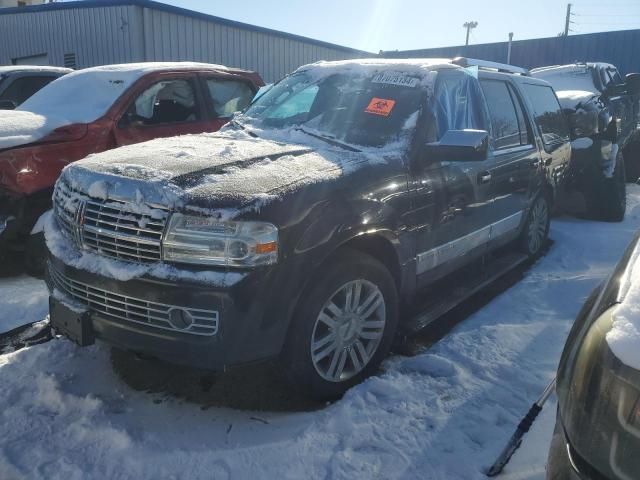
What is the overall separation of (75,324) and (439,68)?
2.86 meters

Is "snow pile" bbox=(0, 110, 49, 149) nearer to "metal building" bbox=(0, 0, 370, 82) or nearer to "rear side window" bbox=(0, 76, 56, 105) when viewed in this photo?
"rear side window" bbox=(0, 76, 56, 105)

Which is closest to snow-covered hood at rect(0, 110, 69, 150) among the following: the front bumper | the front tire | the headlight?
the front bumper

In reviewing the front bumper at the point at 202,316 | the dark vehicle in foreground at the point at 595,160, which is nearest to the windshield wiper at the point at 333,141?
the front bumper at the point at 202,316

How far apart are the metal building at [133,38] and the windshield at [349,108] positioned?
36.8 feet

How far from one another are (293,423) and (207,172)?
1320 millimetres

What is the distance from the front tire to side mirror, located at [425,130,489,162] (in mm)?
812

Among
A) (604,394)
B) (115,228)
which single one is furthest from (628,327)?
(115,228)

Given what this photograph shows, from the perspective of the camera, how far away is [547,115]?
5578 millimetres

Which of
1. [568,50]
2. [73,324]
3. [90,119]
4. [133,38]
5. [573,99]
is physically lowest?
[73,324]

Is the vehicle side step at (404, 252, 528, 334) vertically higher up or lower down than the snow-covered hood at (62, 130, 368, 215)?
lower down

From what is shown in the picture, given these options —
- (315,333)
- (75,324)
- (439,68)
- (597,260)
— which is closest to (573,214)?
(597,260)

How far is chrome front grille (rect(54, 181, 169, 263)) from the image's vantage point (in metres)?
2.44

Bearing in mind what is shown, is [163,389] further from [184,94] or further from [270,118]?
[184,94]

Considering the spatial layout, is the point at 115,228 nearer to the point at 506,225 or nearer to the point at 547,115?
the point at 506,225
